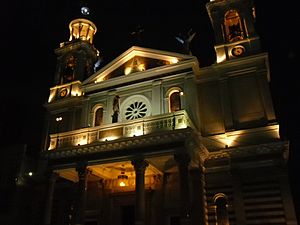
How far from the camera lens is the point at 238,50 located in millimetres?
21578

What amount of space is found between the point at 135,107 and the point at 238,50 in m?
8.22

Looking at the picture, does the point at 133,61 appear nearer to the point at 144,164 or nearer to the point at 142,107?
the point at 142,107

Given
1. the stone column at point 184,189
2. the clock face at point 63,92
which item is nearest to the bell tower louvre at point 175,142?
the stone column at point 184,189

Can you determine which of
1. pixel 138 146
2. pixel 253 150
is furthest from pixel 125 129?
pixel 253 150

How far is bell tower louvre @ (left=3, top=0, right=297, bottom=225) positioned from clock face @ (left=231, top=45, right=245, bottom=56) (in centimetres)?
8

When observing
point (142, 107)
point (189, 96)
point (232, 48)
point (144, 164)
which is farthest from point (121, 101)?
point (232, 48)

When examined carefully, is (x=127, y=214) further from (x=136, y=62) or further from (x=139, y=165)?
(x=136, y=62)

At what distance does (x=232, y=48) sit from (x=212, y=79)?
2.74 metres

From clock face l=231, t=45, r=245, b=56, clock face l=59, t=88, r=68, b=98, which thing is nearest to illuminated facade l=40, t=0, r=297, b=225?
clock face l=231, t=45, r=245, b=56

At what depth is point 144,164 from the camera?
1705cm

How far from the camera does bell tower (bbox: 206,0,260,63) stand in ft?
70.4

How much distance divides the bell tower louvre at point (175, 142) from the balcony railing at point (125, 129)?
62 millimetres

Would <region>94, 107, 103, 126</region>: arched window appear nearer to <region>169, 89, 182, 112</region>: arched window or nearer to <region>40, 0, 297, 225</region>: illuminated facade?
<region>40, 0, 297, 225</region>: illuminated facade

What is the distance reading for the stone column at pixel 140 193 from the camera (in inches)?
611
